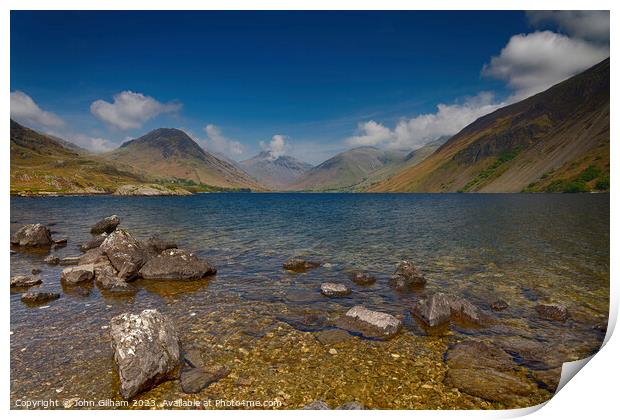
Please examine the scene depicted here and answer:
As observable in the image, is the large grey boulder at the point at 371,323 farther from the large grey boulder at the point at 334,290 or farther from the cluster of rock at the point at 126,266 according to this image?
the cluster of rock at the point at 126,266

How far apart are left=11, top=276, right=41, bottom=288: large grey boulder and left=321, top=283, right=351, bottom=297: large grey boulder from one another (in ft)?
54.2

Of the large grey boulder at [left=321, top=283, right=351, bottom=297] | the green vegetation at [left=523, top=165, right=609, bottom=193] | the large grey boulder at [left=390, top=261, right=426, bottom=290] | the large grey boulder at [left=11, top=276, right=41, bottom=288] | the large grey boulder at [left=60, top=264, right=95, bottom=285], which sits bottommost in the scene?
the large grey boulder at [left=11, top=276, right=41, bottom=288]

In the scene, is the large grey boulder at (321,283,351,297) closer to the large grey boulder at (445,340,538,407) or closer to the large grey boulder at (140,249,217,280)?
the large grey boulder at (445,340,538,407)

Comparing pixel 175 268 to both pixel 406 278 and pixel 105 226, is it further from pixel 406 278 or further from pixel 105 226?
pixel 105 226

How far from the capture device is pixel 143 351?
8.46m

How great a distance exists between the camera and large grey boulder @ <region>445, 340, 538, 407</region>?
27.3 ft

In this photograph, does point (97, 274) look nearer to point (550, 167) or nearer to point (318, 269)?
point (318, 269)

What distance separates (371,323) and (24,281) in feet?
63.6

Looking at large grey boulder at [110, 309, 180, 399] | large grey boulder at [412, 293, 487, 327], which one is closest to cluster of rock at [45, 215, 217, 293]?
large grey boulder at [110, 309, 180, 399]

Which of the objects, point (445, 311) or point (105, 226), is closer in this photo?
point (445, 311)

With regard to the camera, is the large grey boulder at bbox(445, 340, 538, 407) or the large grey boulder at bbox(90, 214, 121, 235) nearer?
the large grey boulder at bbox(445, 340, 538, 407)

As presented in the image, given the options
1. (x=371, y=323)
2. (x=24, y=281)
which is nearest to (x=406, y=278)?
(x=371, y=323)
